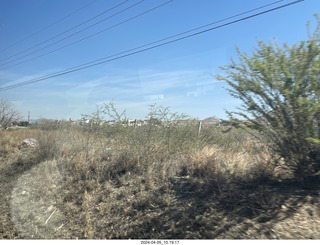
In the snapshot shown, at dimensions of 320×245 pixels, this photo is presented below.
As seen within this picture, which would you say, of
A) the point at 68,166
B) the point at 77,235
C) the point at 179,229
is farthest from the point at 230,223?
the point at 68,166

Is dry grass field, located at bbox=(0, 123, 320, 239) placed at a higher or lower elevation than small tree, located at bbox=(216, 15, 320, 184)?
lower

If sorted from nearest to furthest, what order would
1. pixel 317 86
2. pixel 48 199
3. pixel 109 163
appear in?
pixel 317 86 → pixel 48 199 → pixel 109 163

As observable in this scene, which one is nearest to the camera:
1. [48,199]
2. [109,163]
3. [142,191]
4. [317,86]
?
[317,86]

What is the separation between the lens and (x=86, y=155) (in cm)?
868

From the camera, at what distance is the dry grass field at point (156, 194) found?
14.7ft

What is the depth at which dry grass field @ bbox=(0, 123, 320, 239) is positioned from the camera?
177 inches

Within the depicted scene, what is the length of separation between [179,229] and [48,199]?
140 inches

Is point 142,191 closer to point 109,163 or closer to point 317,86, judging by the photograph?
point 109,163

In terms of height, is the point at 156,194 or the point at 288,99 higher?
the point at 288,99

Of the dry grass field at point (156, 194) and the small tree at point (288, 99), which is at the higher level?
the small tree at point (288, 99)

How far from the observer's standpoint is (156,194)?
230 inches

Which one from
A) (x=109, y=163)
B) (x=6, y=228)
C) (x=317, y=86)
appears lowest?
(x=6, y=228)

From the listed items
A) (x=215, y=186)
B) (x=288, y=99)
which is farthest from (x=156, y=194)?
(x=288, y=99)

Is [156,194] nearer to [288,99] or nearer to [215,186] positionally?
[215,186]
